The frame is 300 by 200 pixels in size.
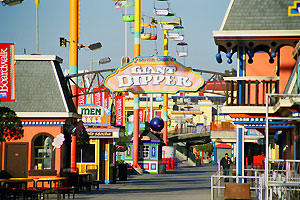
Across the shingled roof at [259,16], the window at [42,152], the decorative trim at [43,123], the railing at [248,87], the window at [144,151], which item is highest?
the shingled roof at [259,16]

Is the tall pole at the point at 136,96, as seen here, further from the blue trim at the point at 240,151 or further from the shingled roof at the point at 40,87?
the blue trim at the point at 240,151

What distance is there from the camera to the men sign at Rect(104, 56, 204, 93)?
30062 mm

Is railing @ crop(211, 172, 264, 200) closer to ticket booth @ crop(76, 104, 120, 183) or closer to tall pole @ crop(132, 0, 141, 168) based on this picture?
ticket booth @ crop(76, 104, 120, 183)

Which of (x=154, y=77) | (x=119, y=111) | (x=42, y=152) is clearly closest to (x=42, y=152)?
(x=42, y=152)

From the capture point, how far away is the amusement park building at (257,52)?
25234mm

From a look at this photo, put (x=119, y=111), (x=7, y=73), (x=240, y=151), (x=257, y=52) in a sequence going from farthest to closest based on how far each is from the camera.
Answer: (x=119, y=111) < (x=257, y=52) < (x=240, y=151) < (x=7, y=73)

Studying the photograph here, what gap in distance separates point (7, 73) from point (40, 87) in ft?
22.3

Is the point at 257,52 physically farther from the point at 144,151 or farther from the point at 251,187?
the point at 144,151

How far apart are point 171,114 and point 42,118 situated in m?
86.6

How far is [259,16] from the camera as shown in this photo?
26188mm

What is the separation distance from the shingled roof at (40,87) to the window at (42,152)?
1.24 meters

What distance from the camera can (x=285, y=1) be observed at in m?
26.7

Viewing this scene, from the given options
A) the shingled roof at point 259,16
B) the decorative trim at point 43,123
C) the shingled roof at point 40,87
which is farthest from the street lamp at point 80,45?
the shingled roof at point 259,16

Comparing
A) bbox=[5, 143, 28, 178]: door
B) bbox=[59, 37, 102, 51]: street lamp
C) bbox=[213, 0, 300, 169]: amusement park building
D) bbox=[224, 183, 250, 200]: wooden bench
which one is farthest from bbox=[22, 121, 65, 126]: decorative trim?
bbox=[224, 183, 250, 200]: wooden bench
